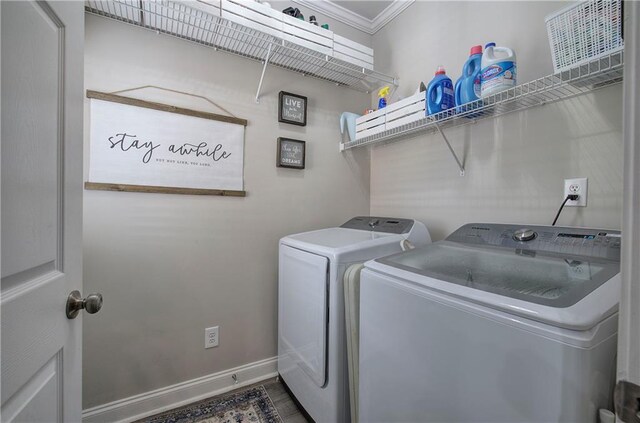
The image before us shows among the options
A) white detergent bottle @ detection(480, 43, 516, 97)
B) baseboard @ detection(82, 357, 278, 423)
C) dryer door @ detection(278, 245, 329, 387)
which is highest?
white detergent bottle @ detection(480, 43, 516, 97)

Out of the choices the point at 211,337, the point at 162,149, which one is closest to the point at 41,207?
the point at 162,149

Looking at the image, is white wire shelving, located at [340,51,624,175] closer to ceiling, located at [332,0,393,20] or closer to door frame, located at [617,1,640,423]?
door frame, located at [617,1,640,423]

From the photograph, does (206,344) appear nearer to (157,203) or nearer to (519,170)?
(157,203)

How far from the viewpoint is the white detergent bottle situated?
117 cm

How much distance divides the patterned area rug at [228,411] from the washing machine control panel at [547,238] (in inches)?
60.0

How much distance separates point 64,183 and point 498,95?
1.64 meters

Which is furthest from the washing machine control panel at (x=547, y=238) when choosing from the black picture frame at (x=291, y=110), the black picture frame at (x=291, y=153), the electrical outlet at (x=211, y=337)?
the electrical outlet at (x=211, y=337)

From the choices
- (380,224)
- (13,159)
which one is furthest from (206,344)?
(13,159)

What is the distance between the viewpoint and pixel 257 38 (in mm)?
1626

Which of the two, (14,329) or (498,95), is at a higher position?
(498,95)

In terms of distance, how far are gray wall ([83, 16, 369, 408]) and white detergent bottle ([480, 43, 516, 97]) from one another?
1.21 metres

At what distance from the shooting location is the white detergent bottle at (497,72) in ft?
3.85

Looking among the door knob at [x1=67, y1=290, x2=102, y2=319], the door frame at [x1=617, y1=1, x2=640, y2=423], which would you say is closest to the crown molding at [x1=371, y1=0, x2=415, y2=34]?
the door frame at [x1=617, y1=1, x2=640, y2=423]

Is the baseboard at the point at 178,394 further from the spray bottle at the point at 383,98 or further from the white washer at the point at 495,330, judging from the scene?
the spray bottle at the point at 383,98
